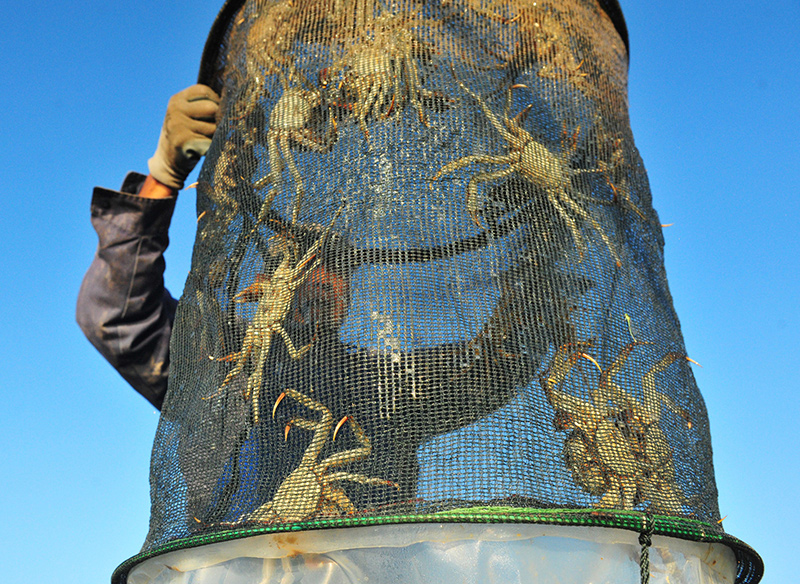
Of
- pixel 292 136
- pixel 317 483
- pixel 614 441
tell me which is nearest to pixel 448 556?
pixel 317 483

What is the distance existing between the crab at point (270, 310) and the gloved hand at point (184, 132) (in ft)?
2.74

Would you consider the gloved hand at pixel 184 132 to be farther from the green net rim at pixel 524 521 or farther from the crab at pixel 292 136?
the green net rim at pixel 524 521

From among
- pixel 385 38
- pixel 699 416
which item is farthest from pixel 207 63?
pixel 699 416

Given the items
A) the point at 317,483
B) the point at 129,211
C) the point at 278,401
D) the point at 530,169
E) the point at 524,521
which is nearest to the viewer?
the point at 524,521

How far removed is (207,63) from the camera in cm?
203

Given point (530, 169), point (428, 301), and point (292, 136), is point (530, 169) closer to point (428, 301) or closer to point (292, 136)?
point (428, 301)

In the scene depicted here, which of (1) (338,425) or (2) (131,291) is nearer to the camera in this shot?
(1) (338,425)

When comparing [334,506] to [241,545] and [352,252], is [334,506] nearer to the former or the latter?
[241,545]

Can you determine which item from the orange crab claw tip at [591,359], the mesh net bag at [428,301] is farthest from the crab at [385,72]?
the orange crab claw tip at [591,359]

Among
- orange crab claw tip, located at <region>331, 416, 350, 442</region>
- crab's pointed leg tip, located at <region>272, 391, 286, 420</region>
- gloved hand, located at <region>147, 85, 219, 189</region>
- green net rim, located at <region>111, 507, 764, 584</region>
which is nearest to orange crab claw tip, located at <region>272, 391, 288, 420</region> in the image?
crab's pointed leg tip, located at <region>272, 391, 286, 420</region>

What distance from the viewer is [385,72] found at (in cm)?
148

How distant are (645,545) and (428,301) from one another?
20.5 inches

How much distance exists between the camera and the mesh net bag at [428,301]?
1.17 m

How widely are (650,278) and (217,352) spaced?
3.00ft
